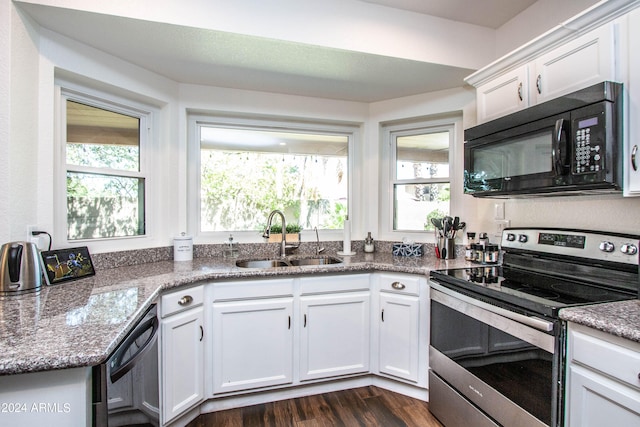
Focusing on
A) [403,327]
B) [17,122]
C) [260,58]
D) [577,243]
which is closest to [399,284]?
[403,327]

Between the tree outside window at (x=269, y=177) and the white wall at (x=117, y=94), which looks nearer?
the white wall at (x=117, y=94)

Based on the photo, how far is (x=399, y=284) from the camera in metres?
2.07

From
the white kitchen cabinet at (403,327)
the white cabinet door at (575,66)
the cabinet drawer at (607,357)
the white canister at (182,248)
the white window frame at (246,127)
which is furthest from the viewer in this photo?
the white window frame at (246,127)

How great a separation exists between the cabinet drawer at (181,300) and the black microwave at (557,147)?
177 cm

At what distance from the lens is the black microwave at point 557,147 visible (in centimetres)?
126

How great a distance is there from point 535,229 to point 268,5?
6.60 feet

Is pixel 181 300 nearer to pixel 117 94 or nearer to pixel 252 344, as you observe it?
pixel 252 344

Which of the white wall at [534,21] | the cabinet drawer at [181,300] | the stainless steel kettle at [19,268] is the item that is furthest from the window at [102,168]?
the white wall at [534,21]

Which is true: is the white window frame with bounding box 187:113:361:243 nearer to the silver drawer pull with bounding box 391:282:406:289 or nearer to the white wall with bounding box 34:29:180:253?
the white wall with bounding box 34:29:180:253

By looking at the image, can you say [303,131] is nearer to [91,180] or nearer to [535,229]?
[91,180]

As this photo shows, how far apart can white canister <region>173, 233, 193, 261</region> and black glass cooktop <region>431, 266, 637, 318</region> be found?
5.54 ft

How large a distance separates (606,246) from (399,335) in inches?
47.5

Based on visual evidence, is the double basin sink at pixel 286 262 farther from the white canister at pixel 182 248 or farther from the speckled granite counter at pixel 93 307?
the white canister at pixel 182 248

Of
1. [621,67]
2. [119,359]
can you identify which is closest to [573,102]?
[621,67]
